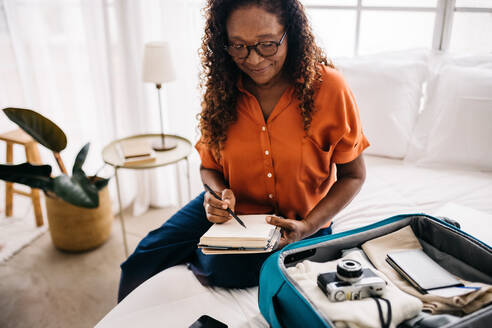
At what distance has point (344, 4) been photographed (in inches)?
78.7

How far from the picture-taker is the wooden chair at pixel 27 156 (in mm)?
2107

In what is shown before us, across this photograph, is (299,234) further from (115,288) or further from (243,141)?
(115,288)

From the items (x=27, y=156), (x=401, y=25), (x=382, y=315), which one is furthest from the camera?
(x=27, y=156)

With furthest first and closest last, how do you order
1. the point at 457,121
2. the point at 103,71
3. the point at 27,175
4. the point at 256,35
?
the point at 103,71
the point at 457,121
the point at 27,175
the point at 256,35

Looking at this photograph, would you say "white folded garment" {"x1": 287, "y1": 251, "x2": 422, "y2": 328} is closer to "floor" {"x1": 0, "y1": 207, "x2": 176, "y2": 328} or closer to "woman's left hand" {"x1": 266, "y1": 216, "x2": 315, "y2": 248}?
"woman's left hand" {"x1": 266, "y1": 216, "x2": 315, "y2": 248}

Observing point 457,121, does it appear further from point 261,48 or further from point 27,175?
point 27,175

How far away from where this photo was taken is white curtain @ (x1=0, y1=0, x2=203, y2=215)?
6.86 ft

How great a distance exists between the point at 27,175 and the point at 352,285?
107 cm

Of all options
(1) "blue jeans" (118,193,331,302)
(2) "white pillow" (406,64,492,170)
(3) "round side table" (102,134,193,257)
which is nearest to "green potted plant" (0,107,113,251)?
(3) "round side table" (102,134,193,257)

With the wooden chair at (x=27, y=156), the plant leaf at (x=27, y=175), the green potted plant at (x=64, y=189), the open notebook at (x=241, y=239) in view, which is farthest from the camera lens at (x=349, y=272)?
the wooden chair at (x=27, y=156)

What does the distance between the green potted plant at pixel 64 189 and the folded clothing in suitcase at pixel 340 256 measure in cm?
50

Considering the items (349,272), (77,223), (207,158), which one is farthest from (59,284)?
(349,272)

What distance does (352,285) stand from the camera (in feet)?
2.36

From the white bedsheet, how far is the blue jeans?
0.11ft
